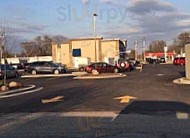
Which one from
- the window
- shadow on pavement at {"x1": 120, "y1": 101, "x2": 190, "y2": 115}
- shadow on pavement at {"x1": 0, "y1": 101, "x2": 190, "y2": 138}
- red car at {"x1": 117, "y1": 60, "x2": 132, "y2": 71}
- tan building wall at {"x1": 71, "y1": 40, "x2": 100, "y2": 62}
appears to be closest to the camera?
shadow on pavement at {"x1": 0, "y1": 101, "x2": 190, "y2": 138}

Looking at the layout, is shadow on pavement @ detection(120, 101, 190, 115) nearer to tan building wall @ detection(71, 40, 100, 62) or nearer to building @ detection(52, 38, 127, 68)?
building @ detection(52, 38, 127, 68)

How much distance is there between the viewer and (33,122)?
27.0 ft

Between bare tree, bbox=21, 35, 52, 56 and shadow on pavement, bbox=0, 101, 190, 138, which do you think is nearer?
shadow on pavement, bbox=0, 101, 190, 138

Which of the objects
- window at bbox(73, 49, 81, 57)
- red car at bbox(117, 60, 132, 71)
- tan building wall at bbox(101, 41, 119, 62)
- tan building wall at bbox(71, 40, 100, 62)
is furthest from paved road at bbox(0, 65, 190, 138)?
window at bbox(73, 49, 81, 57)

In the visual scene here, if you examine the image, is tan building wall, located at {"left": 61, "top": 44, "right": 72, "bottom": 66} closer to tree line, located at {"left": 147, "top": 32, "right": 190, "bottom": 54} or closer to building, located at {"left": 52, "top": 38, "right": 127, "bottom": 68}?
building, located at {"left": 52, "top": 38, "right": 127, "bottom": 68}

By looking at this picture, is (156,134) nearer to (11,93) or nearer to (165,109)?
(165,109)

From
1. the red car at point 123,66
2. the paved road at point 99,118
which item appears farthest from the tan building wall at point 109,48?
the paved road at point 99,118

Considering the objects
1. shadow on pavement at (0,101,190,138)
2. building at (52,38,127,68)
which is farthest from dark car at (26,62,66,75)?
building at (52,38,127,68)

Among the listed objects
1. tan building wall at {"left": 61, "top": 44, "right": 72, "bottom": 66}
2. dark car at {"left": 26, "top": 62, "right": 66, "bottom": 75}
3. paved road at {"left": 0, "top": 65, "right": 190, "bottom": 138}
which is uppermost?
tan building wall at {"left": 61, "top": 44, "right": 72, "bottom": 66}

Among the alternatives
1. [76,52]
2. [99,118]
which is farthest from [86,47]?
[99,118]

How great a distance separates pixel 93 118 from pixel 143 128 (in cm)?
191

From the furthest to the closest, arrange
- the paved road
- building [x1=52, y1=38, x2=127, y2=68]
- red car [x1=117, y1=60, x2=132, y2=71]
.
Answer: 1. building [x1=52, y1=38, x2=127, y2=68]
2. red car [x1=117, y1=60, x2=132, y2=71]
3. the paved road

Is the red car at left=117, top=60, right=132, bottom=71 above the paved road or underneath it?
above

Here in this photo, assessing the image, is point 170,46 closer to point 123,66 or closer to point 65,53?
point 65,53
